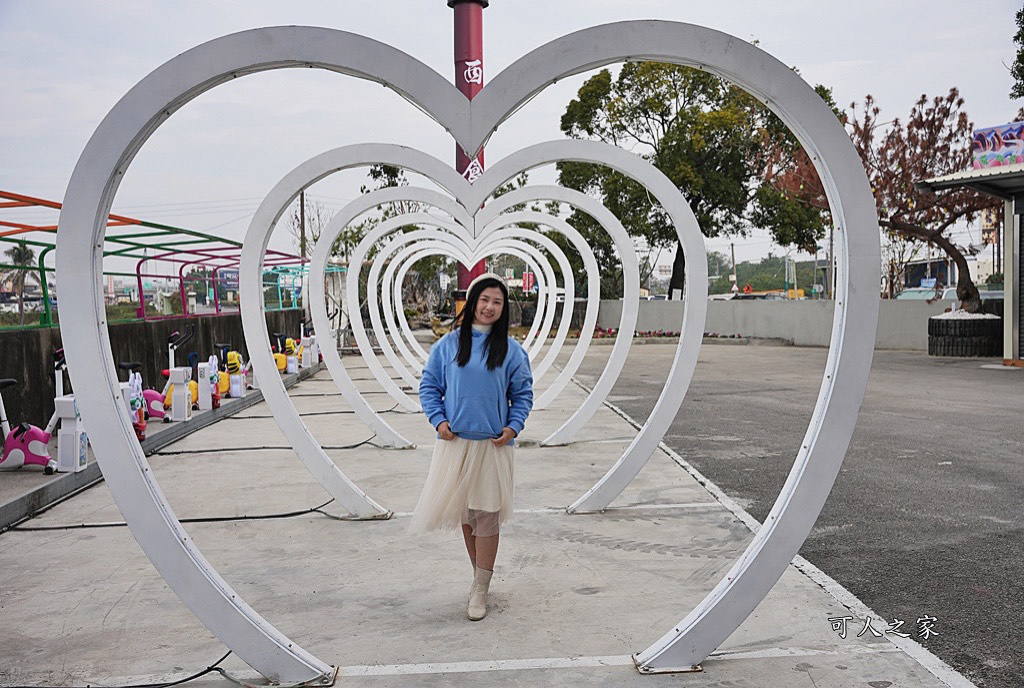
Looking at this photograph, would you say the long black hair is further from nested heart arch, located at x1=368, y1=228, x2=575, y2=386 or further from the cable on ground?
nested heart arch, located at x1=368, y1=228, x2=575, y2=386

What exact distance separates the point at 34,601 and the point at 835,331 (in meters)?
3.98

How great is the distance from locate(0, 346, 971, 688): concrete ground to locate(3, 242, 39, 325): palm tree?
3.26 m

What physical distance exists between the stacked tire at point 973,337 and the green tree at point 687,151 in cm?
1193

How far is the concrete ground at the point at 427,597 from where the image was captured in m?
3.68

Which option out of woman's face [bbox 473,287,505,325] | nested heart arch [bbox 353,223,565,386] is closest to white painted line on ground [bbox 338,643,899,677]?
woman's face [bbox 473,287,505,325]

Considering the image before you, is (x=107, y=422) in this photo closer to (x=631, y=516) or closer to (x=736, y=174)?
(x=631, y=516)

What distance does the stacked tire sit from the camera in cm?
2078

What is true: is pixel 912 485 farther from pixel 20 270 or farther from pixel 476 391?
pixel 20 270

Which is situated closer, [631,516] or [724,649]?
[724,649]

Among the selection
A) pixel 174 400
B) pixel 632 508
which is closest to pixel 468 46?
pixel 174 400

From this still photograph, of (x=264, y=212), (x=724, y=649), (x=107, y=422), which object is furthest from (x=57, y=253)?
(x=724, y=649)

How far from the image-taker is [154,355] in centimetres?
1279

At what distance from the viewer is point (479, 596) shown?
4.29 meters

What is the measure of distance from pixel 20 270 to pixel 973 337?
759 inches
